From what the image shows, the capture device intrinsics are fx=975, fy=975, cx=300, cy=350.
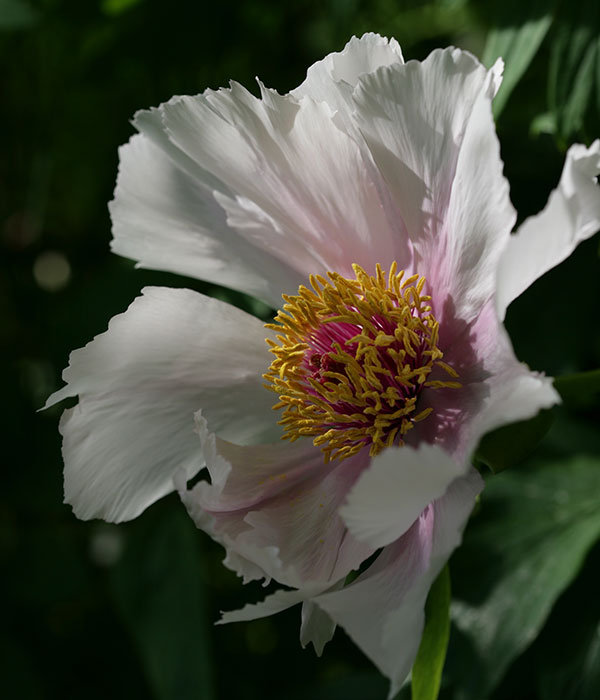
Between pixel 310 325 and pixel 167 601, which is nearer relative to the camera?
pixel 310 325

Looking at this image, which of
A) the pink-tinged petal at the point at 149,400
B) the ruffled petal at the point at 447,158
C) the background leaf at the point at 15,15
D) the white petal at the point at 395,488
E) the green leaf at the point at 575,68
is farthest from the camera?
the background leaf at the point at 15,15

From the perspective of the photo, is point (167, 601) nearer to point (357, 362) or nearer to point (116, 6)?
point (357, 362)

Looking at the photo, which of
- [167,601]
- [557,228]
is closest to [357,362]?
[557,228]

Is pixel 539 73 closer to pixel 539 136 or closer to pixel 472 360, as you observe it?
pixel 539 136

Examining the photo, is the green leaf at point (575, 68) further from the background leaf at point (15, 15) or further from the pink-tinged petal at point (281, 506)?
the background leaf at point (15, 15)

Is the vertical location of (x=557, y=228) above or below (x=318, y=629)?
above

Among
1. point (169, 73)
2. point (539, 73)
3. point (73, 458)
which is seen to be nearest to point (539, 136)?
point (539, 73)

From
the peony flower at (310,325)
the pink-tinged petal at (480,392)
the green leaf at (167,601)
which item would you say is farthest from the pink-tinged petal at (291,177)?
the green leaf at (167,601)
